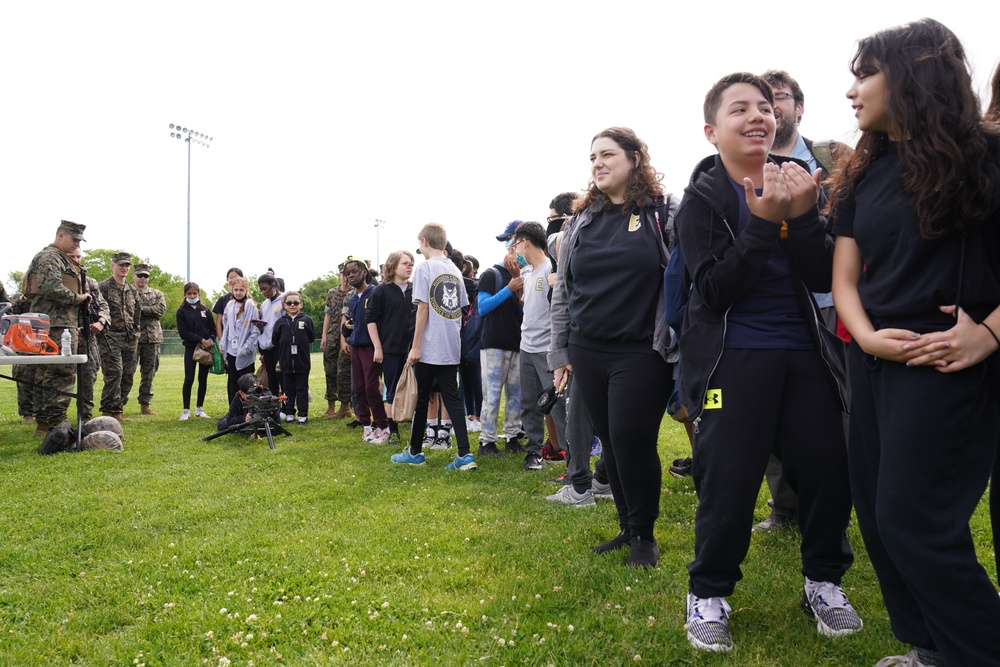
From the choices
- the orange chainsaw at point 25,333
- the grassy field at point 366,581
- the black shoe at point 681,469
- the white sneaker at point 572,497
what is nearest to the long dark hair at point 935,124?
the grassy field at point 366,581

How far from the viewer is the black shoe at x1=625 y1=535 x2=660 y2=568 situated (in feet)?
10.9

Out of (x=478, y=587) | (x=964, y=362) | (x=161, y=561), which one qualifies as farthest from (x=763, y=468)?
(x=161, y=561)

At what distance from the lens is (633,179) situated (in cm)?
341

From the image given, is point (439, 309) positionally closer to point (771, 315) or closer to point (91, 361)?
point (771, 315)

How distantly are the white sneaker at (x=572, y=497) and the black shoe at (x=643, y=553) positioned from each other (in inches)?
52.6

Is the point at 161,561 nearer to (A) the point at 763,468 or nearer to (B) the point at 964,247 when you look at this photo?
(A) the point at 763,468

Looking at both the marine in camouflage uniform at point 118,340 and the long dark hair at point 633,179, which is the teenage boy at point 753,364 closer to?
the long dark hair at point 633,179

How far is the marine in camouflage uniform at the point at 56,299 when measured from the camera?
27.1 ft

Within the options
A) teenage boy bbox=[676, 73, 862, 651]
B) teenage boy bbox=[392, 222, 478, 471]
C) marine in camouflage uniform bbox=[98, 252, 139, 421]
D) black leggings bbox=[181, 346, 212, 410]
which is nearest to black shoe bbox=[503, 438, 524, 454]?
teenage boy bbox=[392, 222, 478, 471]

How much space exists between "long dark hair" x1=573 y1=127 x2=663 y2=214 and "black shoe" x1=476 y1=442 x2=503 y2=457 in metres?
3.98

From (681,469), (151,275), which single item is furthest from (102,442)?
(151,275)

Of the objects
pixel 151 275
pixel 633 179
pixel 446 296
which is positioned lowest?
pixel 446 296

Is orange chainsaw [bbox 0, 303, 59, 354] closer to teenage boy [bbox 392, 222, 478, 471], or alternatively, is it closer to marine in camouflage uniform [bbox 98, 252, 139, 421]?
marine in camouflage uniform [bbox 98, 252, 139, 421]

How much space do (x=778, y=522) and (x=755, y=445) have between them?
1840 mm
